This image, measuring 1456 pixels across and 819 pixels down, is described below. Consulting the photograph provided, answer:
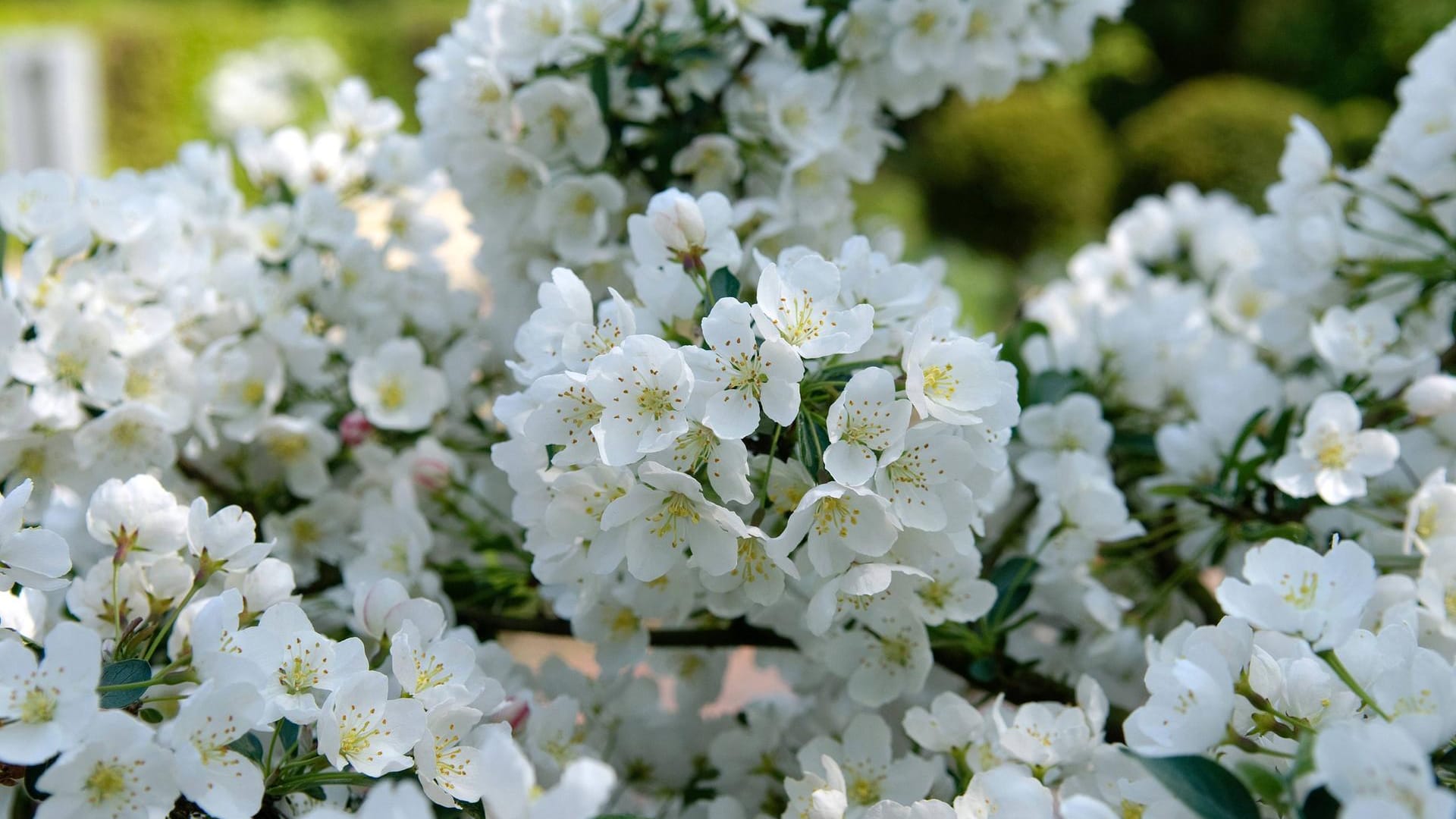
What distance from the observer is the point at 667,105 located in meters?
1.27

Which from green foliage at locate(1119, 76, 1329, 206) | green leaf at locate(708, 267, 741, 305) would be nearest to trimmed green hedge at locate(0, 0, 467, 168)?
green foliage at locate(1119, 76, 1329, 206)

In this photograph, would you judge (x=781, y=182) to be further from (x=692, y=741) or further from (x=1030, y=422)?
(x=692, y=741)

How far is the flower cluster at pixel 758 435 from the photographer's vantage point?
0.80 meters

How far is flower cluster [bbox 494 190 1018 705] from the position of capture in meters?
0.80

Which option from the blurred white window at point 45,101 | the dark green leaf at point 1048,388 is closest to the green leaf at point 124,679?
the dark green leaf at point 1048,388

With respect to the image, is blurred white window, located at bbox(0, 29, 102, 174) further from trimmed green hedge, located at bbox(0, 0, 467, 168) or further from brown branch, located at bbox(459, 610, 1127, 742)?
brown branch, located at bbox(459, 610, 1127, 742)

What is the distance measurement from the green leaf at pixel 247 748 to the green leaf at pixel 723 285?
1.47 ft

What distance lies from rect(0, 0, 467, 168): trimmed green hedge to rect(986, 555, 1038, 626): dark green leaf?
27.9ft

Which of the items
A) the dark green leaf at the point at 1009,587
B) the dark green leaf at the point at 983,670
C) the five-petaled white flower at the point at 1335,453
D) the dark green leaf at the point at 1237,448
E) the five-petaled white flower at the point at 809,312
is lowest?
the dark green leaf at the point at 983,670

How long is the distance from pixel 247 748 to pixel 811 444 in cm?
43

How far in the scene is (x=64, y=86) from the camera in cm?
777

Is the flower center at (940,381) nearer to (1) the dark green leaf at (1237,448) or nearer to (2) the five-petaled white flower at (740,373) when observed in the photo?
(2) the five-petaled white flower at (740,373)

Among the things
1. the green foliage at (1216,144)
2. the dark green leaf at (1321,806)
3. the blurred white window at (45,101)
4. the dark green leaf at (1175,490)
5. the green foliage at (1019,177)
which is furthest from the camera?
the blurred white window at (45,101)

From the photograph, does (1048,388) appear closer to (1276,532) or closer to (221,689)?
(1276,532)
